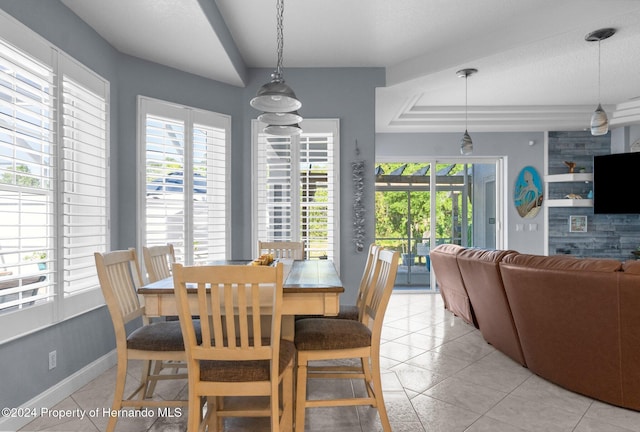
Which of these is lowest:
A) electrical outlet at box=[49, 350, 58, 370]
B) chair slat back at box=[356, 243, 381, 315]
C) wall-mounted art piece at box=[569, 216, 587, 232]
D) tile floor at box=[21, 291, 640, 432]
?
tile floor at box=[21, 291, 640, 432]

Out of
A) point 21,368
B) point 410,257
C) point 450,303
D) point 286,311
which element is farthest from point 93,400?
point 410,257

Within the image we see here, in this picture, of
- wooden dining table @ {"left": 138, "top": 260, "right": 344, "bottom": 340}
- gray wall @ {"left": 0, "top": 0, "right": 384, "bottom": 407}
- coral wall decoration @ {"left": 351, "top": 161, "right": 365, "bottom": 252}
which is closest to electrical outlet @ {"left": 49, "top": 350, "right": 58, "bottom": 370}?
gray wall @ {"left": 0, "top": 0, "right": 384, "bottom": 407}

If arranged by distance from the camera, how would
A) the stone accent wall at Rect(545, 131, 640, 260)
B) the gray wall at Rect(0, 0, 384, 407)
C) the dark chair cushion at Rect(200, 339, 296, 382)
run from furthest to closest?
1. the stone accent wall at Rect(545, 131, 640, 260)
2. the gray wall at Rect(0, 0, 384, 407)
3. the dark chair cushion at Rect(200, 339, 296, 382)

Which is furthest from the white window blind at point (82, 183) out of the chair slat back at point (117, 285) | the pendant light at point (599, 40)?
the pendant light at point (599, 40)

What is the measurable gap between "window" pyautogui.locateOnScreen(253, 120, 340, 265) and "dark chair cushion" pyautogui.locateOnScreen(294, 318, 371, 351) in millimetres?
2178

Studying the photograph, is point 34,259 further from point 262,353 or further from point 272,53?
point 272,53

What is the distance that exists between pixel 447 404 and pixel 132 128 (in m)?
3.49

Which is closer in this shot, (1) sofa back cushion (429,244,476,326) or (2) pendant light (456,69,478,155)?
(1) sofa back cushion (429,244,476,326)

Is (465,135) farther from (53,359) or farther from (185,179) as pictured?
(53,359)

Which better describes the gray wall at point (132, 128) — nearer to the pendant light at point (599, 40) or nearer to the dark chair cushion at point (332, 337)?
the dark chair cushion at point (332, 337)

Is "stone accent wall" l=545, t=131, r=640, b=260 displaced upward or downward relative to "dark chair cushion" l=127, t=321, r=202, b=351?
upward

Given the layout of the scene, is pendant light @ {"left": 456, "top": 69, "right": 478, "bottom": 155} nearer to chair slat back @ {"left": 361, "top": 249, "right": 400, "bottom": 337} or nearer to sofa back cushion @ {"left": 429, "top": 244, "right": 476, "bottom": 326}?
sofa back cushion @ {"left": 429, "top": 244, "right": 476, "bottom": 326}

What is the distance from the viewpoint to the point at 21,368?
7.47ft

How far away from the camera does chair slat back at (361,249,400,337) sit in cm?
208
